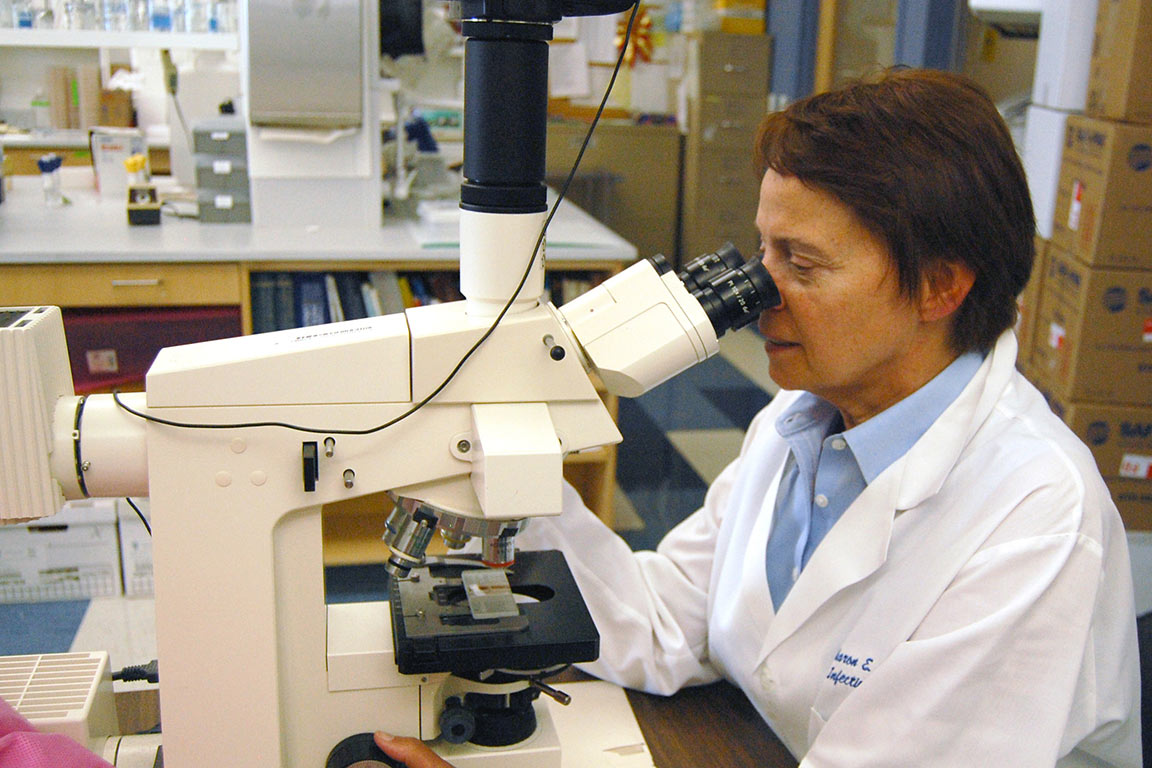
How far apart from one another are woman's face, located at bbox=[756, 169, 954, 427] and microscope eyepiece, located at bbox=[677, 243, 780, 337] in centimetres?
22

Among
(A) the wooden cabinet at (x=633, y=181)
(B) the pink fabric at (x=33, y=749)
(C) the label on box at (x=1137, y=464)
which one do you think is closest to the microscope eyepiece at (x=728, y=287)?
(B) the pink fabric at (x=33, y=749)

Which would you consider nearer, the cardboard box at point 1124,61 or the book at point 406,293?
the cardboard box at point 1124,61

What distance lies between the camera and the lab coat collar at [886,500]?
1046 mm

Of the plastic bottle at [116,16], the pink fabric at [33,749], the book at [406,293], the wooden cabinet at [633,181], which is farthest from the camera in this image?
the wooden cabinet at [633,181]

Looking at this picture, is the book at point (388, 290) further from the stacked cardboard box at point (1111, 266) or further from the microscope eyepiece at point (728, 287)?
the microscope eyepiece at point (728, 287)

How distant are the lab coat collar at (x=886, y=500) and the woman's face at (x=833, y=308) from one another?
65 mm

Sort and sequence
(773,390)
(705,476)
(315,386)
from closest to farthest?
1. (315,386)
2. (705,476)
3. (773,390)

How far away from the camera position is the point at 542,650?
85cm

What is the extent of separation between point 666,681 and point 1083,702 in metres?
0.42

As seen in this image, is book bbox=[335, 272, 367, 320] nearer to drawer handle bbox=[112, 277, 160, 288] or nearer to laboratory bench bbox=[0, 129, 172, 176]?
drawer handle bbox=[112, 277, 160, 288]

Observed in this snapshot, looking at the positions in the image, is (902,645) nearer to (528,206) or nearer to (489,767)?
(489,767)

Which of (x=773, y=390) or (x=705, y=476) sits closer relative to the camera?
(x=705, y=476)

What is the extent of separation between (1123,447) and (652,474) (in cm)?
144

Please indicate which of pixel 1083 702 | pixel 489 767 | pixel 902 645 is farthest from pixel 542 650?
pixel 1083 702
